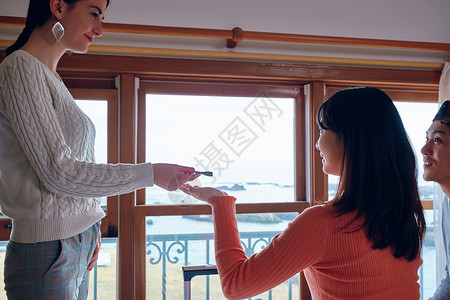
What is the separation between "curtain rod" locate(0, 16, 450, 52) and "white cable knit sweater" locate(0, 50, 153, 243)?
36.7 inches

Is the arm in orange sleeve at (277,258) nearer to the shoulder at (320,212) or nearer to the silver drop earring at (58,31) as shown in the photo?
the shoulder at (320,212)

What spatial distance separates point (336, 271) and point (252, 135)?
4.42ft

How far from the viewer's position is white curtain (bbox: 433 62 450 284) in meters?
2.05

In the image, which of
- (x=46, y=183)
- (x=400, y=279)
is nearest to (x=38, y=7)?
(x=46, y=183)

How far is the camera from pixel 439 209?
2080 millimetres

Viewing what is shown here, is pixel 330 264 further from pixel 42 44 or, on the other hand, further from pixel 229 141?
pixel 229 141

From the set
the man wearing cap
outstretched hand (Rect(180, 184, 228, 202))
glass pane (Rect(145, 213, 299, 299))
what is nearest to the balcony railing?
glass pane (Rect(145, 213, 299, 299))

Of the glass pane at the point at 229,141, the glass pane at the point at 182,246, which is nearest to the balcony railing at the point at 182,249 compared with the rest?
the glass pane at the point at 182,246

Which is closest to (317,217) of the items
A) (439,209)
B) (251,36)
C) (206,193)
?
(206,193)

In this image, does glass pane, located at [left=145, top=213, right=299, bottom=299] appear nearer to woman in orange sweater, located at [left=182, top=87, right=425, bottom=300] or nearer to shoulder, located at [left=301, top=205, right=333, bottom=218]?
woman in orange sweater, located at [left=182, top=87, right=425, bottom=300]

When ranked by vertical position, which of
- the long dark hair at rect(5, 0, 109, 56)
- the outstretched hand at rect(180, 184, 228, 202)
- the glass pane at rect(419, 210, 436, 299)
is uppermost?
the long dark hair at rect(5, 0, 109, 56)

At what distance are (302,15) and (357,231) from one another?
1529 mm

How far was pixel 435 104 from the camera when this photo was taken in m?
2.30

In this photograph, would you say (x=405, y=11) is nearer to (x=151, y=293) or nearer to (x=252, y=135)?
(x=252, y=135)
